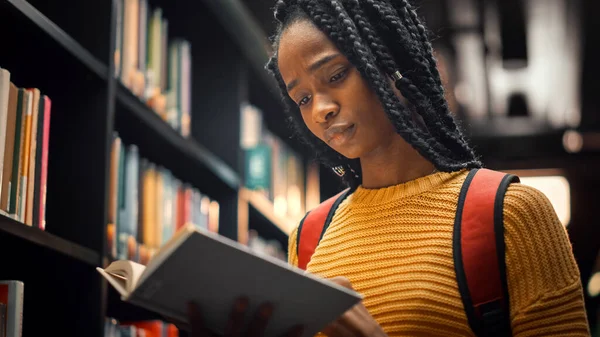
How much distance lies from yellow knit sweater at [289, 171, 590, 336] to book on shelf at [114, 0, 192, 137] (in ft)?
3.77

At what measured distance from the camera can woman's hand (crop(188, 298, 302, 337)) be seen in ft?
3.91

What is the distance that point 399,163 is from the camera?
1.46 meters

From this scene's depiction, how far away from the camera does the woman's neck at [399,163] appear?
145 centimetres

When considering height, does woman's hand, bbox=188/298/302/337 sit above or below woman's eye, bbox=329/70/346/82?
below

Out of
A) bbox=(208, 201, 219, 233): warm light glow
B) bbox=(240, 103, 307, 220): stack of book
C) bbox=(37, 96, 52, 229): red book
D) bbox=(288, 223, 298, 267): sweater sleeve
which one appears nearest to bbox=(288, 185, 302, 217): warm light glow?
bbox=(240, 103, 307, 220): stack of book

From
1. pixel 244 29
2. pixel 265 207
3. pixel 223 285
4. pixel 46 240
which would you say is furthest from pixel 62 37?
pixel 265 207

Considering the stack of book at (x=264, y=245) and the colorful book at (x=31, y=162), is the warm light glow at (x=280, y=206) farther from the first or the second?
the colorful book at (x=31, y=162)

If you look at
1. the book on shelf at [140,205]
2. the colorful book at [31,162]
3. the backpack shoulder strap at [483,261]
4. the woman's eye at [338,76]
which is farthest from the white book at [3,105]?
the backpack shoulder strap at [483,261]

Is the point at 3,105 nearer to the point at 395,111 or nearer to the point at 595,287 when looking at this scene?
the point at 395,111

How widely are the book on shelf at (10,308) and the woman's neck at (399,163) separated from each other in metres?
0.77

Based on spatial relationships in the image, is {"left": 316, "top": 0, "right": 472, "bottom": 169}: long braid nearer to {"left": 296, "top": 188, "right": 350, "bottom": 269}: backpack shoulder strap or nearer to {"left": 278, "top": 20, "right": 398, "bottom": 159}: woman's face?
{"left": 278, "top": 20, "right": 398, "bottom": 159}: woman's face

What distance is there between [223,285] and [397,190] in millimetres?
397

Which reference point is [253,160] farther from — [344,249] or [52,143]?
[344,249]

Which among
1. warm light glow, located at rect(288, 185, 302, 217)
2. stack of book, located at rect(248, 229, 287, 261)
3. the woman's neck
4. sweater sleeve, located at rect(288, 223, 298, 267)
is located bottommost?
sweater sleeve, located at rect(288, 223, 298, 267)
